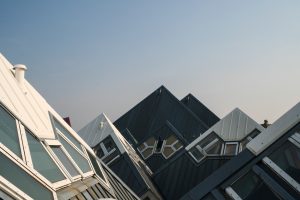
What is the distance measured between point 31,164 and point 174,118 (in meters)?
20.2

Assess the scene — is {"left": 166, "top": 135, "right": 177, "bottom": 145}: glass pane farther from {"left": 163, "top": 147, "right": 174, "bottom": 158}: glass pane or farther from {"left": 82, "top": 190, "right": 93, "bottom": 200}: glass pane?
{"left": 82, "top": 190, "right": 93, "bottom": 200}: glass pane

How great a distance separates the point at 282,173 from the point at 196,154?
11885 millimetres

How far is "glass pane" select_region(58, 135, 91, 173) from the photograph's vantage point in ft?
29.2

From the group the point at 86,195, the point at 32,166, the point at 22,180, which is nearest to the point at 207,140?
the point at 86,195

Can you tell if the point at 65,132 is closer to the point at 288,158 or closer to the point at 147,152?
the point at 288,158

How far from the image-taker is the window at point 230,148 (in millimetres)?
18828

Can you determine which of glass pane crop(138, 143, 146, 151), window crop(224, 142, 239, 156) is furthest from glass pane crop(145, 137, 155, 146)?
window crop(224, 142, 239, 156)

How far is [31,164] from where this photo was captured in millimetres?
6156

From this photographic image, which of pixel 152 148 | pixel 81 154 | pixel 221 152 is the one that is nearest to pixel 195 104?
pixel 152 148

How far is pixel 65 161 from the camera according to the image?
7.96 m

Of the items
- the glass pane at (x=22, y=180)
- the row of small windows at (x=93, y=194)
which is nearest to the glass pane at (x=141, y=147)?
the row of small windows at (x=93, y=194)

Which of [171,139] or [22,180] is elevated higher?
[171,139]

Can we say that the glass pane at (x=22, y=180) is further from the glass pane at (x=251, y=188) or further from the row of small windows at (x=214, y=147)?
the row of small windows at (x=214, y=147)

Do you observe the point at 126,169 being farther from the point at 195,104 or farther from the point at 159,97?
the point at 195,104
